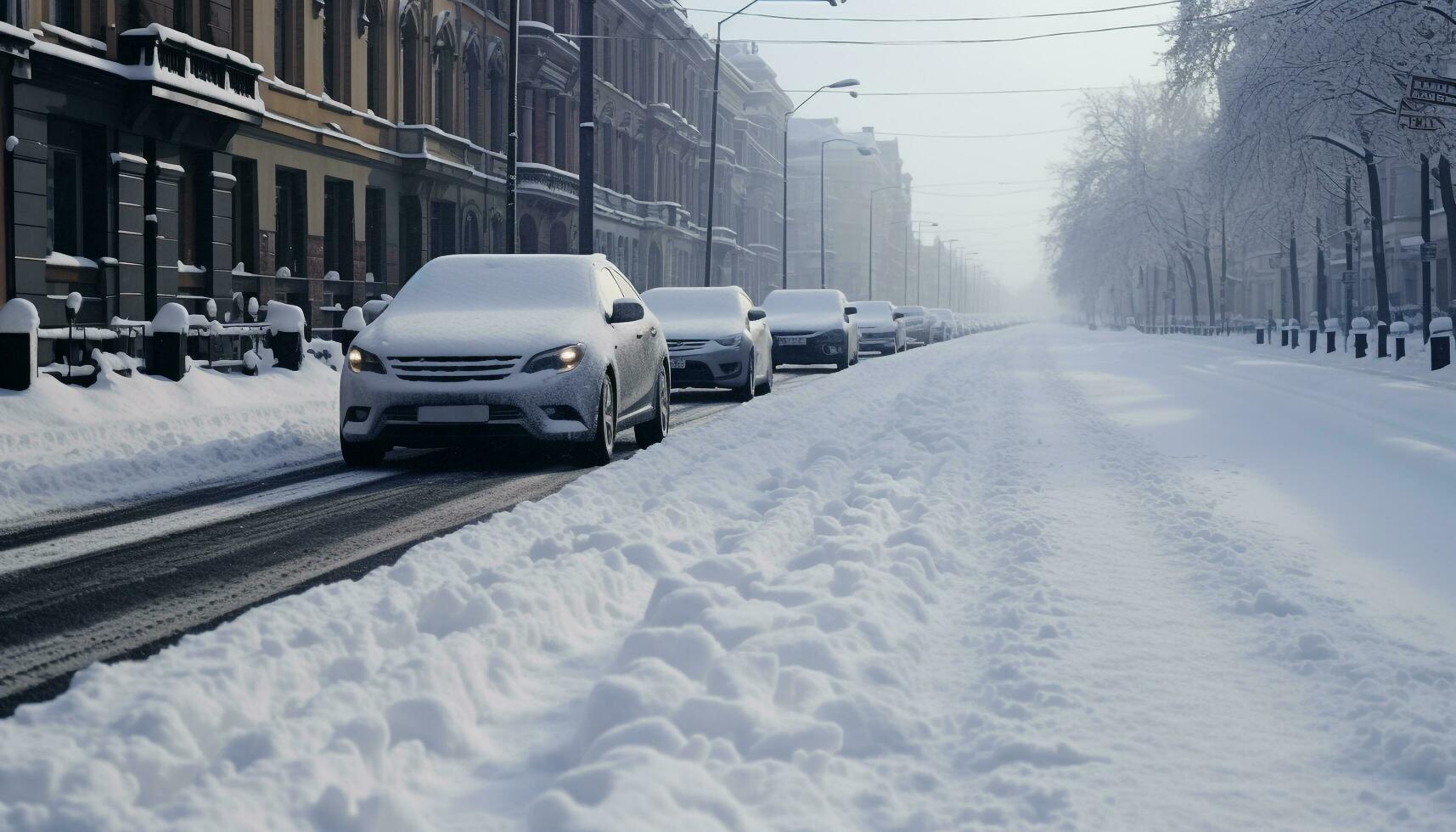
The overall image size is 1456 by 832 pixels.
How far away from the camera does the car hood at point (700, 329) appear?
17516 millimetres

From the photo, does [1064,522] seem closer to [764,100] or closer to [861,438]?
[861,438]

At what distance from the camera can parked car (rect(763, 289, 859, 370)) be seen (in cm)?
2738

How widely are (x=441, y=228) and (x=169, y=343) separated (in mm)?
19485

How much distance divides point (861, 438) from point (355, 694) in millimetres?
8421

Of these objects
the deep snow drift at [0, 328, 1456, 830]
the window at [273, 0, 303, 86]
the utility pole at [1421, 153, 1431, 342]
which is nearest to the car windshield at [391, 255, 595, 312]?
the deep snow drift at [0, 328, 1456, 830]

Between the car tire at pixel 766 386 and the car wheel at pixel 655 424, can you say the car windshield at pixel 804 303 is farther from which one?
the car wheel at pixel 655 424

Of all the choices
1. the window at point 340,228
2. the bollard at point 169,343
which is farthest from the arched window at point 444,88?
the bollard at point 169,343

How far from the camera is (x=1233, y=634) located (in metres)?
4.96

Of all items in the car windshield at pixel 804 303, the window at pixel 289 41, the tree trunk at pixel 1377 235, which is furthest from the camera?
the tree trunk at pixel 1377 235

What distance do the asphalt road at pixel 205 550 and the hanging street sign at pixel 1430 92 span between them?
16058mm

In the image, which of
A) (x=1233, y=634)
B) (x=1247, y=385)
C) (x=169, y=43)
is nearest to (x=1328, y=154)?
(x=1247, y=385)

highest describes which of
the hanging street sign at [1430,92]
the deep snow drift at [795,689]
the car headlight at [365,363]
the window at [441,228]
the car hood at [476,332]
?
the hanging street sign at [1430,92]

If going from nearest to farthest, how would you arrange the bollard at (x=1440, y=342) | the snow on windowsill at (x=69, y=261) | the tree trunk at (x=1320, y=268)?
the snow on windowsill at (x=69, y=261) → the bollard at (x=1440, y=342) → the tree trunk at (x=1320, y=268)

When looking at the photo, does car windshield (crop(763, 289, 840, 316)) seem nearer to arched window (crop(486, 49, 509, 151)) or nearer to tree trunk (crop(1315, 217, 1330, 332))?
arched window (crop(486, 49, 509, 151))
